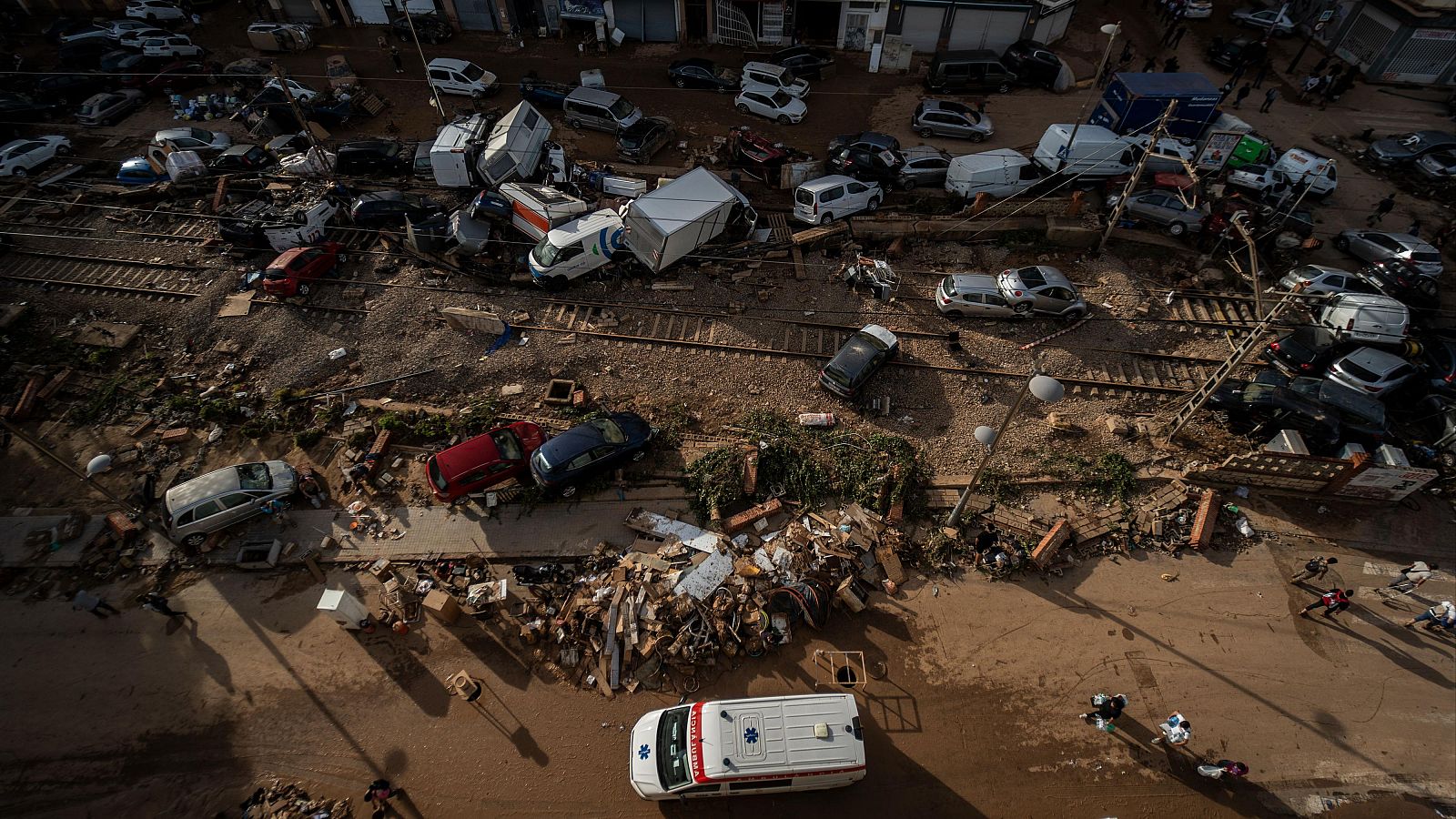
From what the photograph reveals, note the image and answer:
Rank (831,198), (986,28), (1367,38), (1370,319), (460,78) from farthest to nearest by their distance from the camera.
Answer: (1367,38) < (986,28) < (460,78) < (831,198) < (1370,319)

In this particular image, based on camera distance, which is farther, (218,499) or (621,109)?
(621,109)

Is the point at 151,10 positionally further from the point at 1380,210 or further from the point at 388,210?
the point at 1380,210

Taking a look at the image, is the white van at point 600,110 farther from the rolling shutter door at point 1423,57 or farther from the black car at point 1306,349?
the rolling shutter door at point 1423,57

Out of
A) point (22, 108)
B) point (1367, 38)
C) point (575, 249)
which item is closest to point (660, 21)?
point (575, 249)

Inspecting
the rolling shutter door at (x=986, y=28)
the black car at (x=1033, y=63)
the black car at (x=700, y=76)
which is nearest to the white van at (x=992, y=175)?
the black car at (x=1033, y=63)

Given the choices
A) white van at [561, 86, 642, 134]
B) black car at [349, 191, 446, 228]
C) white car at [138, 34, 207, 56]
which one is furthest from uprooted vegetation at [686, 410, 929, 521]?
white car at [138, 34, 207, 56]

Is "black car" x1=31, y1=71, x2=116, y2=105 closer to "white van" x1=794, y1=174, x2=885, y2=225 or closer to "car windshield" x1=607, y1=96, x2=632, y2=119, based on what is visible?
"car windshield" x1=607, y1=96, x2=632, y2=119

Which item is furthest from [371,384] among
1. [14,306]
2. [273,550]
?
[14,306]

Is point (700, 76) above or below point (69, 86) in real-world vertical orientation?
above
